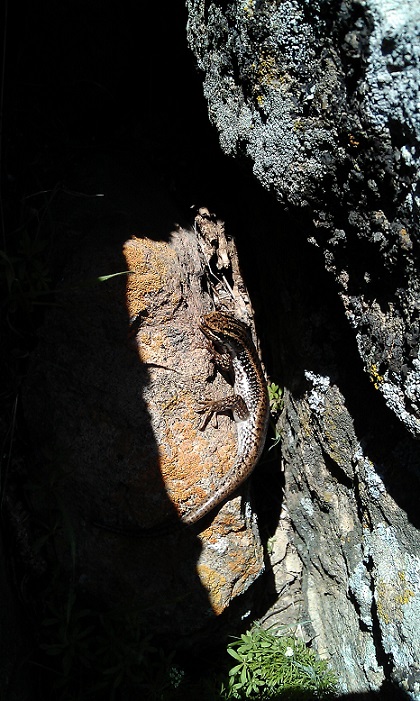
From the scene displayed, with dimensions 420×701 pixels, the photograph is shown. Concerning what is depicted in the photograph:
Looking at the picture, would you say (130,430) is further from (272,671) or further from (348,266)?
(272,671)

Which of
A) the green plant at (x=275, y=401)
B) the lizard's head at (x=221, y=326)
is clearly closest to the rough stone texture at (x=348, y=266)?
the green plant at (x=275, y=401)

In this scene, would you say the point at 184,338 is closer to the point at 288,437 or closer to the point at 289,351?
the point at 289,351

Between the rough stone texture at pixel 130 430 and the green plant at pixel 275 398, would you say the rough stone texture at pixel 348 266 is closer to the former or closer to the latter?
the green plant at pixel 275 398

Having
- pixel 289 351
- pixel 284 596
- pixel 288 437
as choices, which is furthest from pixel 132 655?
pixel 289 351

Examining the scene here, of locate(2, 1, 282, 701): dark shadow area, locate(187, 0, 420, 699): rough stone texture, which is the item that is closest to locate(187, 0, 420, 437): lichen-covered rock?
locate(187, 0, 420, 699): rough stone texture

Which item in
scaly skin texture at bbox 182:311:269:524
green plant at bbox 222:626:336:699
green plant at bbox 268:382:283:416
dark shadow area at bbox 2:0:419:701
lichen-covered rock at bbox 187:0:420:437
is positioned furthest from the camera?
green plant at bbox 268:382:283:416

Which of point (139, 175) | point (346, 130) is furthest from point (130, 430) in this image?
point (346, 130)

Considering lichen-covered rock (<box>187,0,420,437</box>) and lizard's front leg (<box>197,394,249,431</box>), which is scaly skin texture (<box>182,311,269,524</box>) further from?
lichen-covered rock (<box>187,0,420,437</box>)
